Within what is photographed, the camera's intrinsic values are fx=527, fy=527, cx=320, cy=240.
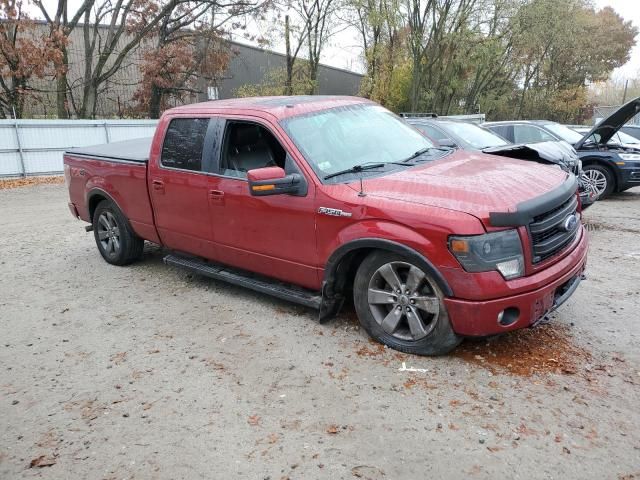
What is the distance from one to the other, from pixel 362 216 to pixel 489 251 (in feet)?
3.09

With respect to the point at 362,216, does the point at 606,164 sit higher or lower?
lower

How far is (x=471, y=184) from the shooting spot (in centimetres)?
373

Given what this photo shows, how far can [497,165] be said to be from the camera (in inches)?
170

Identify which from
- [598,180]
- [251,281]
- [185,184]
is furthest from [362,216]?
[598,180]

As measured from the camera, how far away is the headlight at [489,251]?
3.38 meters

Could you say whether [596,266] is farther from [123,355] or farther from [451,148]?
[123,355]

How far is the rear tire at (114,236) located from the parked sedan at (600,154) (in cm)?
765

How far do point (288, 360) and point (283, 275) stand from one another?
2.73 feet

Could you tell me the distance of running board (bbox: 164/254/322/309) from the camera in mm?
4398

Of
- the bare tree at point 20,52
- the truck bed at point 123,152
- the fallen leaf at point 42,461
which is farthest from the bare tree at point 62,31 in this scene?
the fallen leaf at point 42,461

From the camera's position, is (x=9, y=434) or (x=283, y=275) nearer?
(x=9, y=434)

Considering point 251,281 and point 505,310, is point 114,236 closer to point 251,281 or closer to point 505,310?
point 251,281

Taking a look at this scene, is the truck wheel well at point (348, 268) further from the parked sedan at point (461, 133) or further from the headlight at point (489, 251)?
the parked sedan at point (461, 133)

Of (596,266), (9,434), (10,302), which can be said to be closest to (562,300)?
(596,266)
